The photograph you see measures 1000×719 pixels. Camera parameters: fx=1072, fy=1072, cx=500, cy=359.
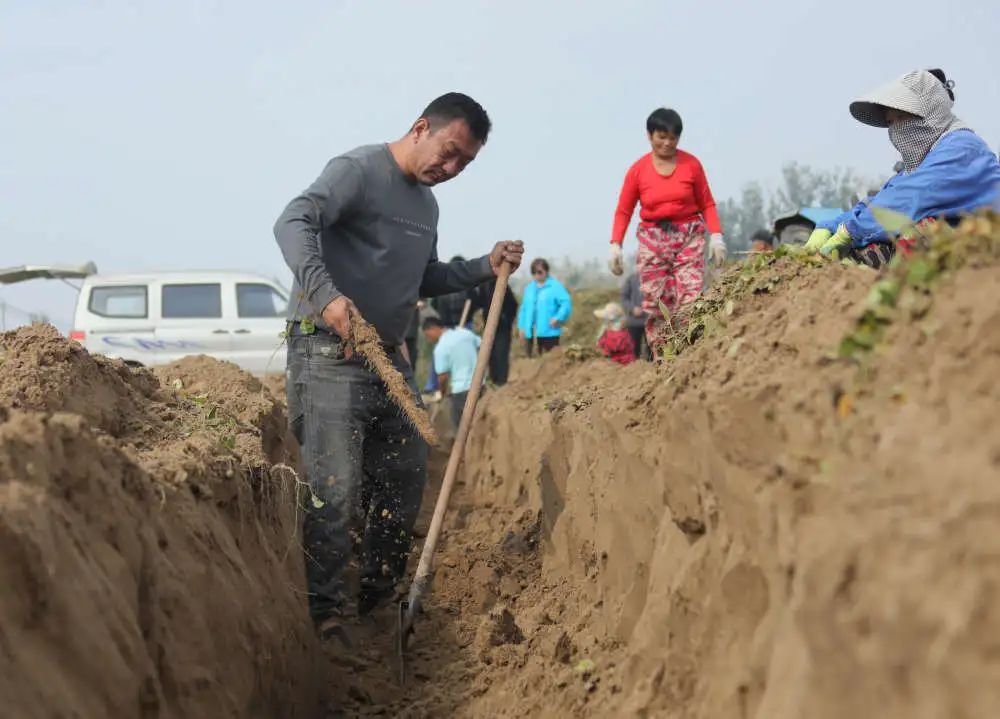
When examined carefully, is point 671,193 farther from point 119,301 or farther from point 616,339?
point 119,301

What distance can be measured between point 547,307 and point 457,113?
838 cm

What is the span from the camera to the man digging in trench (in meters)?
5.20

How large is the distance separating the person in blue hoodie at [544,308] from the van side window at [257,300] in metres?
3.75

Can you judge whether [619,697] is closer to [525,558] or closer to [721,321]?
[721,321]

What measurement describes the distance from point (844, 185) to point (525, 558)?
137 feet

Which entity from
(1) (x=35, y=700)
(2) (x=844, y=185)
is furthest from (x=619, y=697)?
(2) (x=844, y=185)

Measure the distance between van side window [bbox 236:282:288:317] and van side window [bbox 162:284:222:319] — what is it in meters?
0.30

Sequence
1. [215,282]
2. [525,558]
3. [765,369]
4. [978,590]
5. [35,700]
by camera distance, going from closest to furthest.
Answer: [978,590], [35,700], [765,369], [525,558], [215,282]

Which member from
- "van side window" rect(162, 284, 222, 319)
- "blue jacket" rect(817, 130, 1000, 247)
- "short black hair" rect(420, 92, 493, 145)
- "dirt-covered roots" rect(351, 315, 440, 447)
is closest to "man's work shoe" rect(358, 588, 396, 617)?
"dirt-covered roots" rect(351, 315, 440, 447)

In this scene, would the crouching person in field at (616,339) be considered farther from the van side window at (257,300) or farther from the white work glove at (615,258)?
the van side window at (257,300)

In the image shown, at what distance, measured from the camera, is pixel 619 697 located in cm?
349

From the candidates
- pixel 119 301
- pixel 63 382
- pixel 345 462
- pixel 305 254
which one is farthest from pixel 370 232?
pixel 119 301

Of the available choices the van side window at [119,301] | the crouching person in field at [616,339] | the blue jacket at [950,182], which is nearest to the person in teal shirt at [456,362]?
the crouching person in field at [616,339]

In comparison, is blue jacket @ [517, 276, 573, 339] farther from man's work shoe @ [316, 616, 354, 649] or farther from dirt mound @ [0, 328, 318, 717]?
man's work shoe @ [316, 616, 354, 649]
